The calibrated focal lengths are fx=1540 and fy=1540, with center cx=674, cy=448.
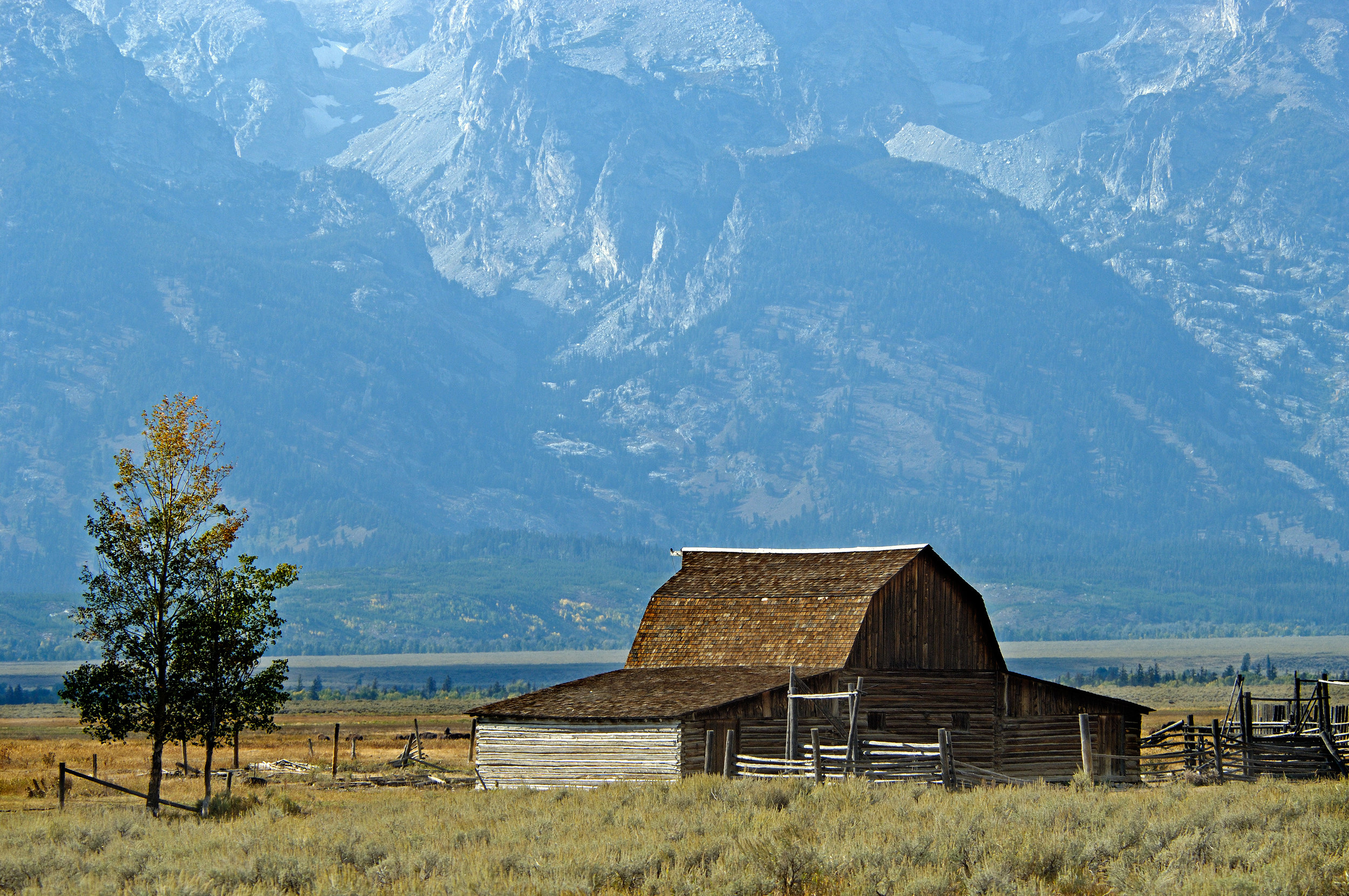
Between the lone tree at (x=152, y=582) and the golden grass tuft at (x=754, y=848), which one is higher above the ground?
the lone tree at (x=152, y=582)

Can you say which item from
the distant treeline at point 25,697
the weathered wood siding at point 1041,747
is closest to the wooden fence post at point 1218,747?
the weathered wood siding at point 1041,747

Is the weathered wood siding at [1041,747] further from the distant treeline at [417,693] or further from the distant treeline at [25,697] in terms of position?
the distant treeline at [25,697]

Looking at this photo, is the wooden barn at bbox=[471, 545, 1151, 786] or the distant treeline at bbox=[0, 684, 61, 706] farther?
the distant treeline at bbox=[0, 684, 61, 706]

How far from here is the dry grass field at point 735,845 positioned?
1903cm

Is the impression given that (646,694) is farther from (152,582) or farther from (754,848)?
(754,848)

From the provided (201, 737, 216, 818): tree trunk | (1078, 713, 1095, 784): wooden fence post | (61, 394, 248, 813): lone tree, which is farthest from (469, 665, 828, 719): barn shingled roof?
(61, 394, 248, 813): lone tree

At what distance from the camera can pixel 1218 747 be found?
39.9 m

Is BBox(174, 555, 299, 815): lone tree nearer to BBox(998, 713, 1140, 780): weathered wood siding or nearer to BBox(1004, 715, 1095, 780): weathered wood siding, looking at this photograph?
BBox(1004, 715, 1095, 780): weathered wood siding

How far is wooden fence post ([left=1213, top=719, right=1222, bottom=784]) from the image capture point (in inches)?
1553

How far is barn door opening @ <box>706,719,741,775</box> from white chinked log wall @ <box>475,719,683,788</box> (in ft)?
3.20

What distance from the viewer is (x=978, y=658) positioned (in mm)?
43312

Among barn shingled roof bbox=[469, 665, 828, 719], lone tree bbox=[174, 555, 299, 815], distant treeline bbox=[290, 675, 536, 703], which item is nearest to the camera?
lone tree bbox=[174, 555, 299, 815]

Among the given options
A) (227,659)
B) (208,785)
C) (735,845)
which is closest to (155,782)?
(208,785)

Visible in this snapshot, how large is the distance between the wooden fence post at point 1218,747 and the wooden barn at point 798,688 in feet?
8.49
